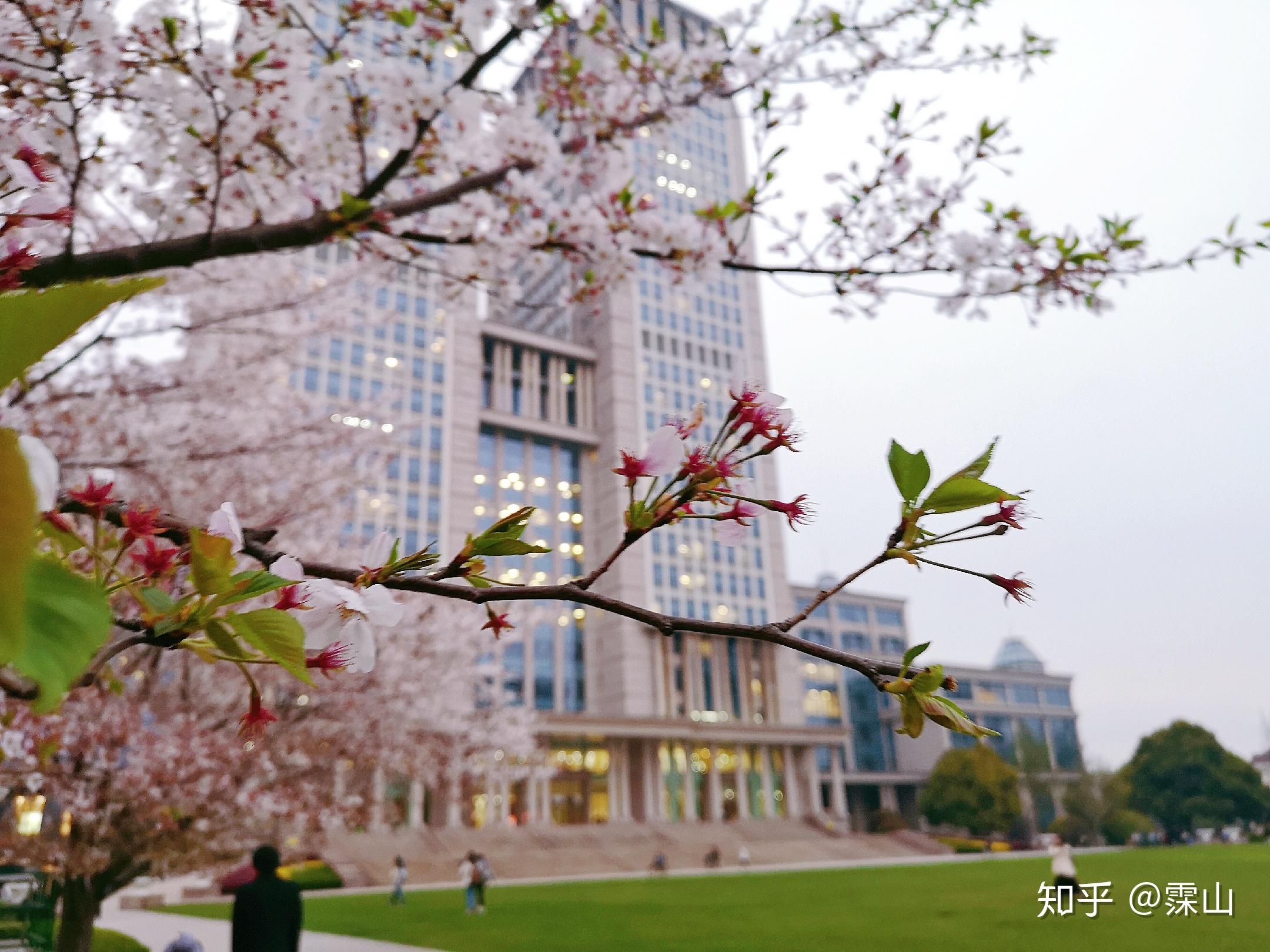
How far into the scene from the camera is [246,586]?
2.80 ft

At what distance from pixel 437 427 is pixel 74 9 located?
55960 mm

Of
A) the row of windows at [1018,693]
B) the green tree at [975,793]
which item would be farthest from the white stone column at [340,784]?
the row of windows at [1018,693]

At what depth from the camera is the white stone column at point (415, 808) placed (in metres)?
43.6

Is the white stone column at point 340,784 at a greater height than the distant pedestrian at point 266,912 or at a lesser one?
greater

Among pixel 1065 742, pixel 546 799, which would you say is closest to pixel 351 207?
pixel 546 799

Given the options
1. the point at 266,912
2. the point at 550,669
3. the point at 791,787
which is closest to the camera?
the point at 266,912

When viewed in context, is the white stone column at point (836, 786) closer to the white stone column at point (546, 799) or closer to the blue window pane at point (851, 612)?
the blue window pane at point (851, 612)

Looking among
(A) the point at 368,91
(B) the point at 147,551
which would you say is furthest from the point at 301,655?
(A) the point at 368,91

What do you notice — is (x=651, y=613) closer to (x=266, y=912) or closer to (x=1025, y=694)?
(x=266, y=912)

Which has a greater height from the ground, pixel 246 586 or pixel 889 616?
pixel 889 616

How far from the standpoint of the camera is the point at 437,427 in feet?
190

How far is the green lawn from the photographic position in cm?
1122

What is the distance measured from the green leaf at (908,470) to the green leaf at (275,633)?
0.68 m

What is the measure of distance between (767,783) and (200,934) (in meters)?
50.3
